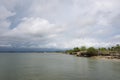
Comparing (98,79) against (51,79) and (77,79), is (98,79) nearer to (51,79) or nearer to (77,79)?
(77,79)

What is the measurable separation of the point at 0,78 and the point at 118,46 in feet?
531

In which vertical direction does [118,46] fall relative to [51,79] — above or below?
above

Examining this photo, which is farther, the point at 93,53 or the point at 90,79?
the point at 93,53

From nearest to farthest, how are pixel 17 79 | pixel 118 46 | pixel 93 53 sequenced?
pixel 17 79
pixel 93 53
pixel 118 46

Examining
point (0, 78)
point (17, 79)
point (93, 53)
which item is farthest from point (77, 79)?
point (93, 53)

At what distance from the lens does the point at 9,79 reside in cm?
4225

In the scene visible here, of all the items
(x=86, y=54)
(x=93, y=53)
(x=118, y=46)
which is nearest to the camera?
(x=93, y=53)

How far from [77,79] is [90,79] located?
327 cm

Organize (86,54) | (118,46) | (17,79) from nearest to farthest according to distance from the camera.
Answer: (17,79)
(86,54)
(118,46)

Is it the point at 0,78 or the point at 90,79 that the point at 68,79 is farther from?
the point at 0,78

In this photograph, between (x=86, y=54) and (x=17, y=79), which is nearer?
(x=17, y=79)

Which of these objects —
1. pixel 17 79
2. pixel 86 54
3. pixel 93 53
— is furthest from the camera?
pixel 86 54

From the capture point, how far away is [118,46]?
185 m

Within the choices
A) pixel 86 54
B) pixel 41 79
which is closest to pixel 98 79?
pixel 41 79
